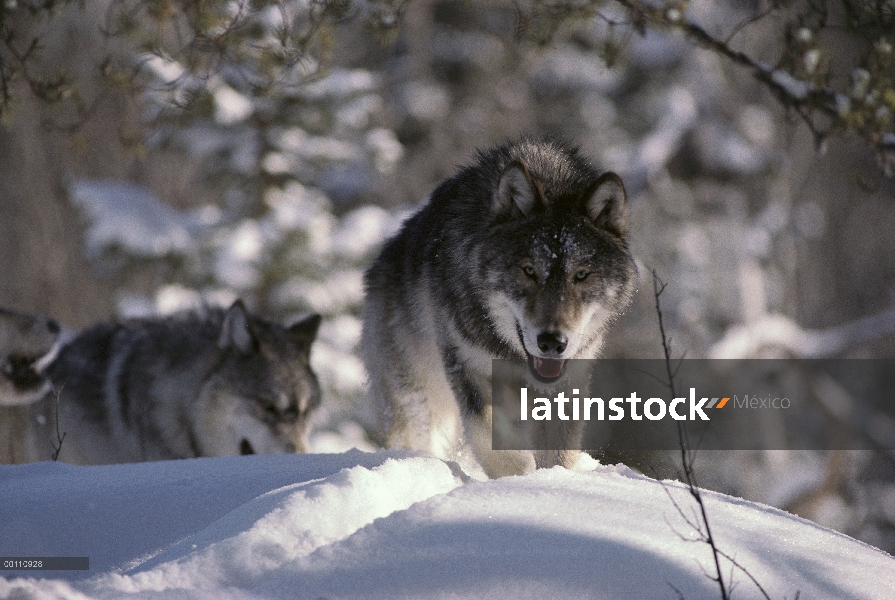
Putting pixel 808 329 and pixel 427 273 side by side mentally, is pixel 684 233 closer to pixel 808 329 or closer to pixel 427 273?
pixel 808 329

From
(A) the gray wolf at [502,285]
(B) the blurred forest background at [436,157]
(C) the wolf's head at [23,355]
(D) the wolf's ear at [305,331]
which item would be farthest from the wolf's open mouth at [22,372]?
(A) the gray wolf at [502,285]

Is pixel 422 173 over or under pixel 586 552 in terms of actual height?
over

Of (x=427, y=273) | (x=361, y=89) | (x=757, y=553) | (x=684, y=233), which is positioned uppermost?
(x=361, y=89)

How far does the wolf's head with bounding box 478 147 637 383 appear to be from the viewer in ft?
13.5

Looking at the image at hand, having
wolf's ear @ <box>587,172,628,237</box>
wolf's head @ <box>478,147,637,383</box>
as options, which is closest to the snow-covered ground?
wolf's head @ <box>478,147,637,383</box>

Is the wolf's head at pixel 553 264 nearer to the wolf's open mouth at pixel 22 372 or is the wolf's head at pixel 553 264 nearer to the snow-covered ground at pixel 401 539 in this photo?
the snow-covered ground at pixel 401 539

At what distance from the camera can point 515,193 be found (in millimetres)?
4465

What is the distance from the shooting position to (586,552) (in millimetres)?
2691

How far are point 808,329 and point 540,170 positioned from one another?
55.8ft

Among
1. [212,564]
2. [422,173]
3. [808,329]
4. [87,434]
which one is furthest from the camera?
[422,173]

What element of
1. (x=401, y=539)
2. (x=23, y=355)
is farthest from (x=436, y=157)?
(x=401, y=539)

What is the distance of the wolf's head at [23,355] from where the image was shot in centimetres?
554

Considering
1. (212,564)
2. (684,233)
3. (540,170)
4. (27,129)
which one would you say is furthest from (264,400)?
(27,129)

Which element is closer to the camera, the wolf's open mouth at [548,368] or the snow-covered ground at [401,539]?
the snow-covered ground at [401,539]
